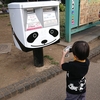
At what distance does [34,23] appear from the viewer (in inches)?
113

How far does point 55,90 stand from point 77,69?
120 cm

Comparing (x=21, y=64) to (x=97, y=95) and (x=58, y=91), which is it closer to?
(x=58, y=91)

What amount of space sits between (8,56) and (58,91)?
1820mm

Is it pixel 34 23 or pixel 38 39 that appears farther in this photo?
pixel 38 39

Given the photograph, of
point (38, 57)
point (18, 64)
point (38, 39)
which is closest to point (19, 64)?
point (18, 64)

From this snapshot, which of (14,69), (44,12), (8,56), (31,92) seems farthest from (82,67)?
(8,56)

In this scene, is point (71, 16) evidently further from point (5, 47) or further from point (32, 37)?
point (32, 37)

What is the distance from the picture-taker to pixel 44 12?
2.97 meters

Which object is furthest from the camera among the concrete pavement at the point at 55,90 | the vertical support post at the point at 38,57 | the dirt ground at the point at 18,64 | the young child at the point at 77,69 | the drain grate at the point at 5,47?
the drain grate at the point at 5,47

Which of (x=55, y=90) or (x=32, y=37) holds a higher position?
(x=32, y=37)

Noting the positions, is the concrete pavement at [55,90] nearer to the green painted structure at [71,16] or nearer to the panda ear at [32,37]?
A: the panda ear at [32,37]

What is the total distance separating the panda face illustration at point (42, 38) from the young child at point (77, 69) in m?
1.17

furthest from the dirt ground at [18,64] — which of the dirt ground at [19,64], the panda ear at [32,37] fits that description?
the panda ear at [32,37]

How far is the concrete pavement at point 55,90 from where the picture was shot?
8.72 feet
